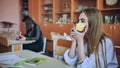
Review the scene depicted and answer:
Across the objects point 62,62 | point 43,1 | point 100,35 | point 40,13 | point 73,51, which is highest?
point 43,1

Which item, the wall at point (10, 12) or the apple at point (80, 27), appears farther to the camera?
the wall at point (10, 12)

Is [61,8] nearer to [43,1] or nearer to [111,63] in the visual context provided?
[43,1]

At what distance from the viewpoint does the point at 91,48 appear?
4.41 ft

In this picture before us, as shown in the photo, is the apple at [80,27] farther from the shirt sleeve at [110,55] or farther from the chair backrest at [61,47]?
the chair backrest at [61,47]

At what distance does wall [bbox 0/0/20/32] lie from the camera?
19.5 ft

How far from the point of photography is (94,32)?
1.38 meters

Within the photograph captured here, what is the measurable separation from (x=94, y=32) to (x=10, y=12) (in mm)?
5216

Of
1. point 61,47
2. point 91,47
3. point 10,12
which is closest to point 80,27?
point 91,47

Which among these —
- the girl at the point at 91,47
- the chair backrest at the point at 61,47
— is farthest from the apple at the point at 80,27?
the chair backrest at the point at 61,47

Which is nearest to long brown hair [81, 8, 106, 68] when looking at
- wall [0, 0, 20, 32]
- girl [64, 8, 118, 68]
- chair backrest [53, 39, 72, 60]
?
girl [64, 8, 118, 68]

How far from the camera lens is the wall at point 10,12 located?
19.5 ft

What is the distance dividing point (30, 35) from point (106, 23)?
1615mm

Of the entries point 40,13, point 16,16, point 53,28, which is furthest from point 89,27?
point 16,16

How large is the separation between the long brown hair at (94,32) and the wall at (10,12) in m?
5.03
